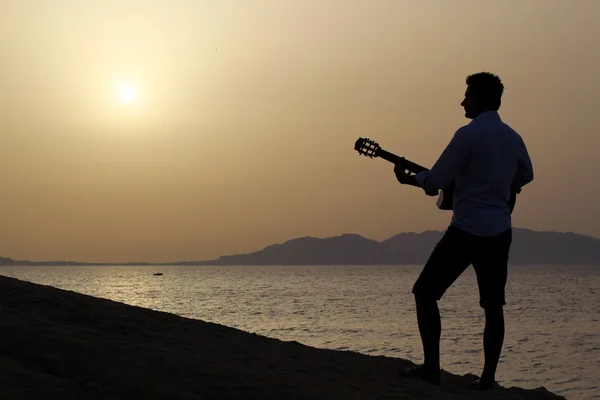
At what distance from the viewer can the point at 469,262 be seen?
6367 millimetres

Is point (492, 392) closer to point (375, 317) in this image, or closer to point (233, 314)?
point (375, 317)

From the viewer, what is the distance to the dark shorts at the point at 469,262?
6.30 metres

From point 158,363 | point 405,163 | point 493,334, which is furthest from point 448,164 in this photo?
point 158,363

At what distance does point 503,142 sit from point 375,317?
46.1m

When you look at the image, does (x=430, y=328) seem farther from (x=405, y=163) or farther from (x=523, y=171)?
(x=523, y=171)

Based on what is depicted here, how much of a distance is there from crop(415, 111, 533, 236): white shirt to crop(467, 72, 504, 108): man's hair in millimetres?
241

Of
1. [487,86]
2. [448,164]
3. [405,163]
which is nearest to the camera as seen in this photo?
[448,164]

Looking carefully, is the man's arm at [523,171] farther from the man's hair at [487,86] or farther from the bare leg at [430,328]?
the bare leg at [430,328]

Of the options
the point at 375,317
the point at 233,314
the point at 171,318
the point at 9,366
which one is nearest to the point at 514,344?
the point at 375,317

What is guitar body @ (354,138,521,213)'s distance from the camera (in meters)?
6.64

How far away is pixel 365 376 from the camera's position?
23.4 ft

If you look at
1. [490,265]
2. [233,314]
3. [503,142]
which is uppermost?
[503,142]

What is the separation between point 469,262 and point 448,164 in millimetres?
909

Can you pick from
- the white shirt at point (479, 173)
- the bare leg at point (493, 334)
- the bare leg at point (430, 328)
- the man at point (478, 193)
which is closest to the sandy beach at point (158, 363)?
the bare leg at point (430, 328)
